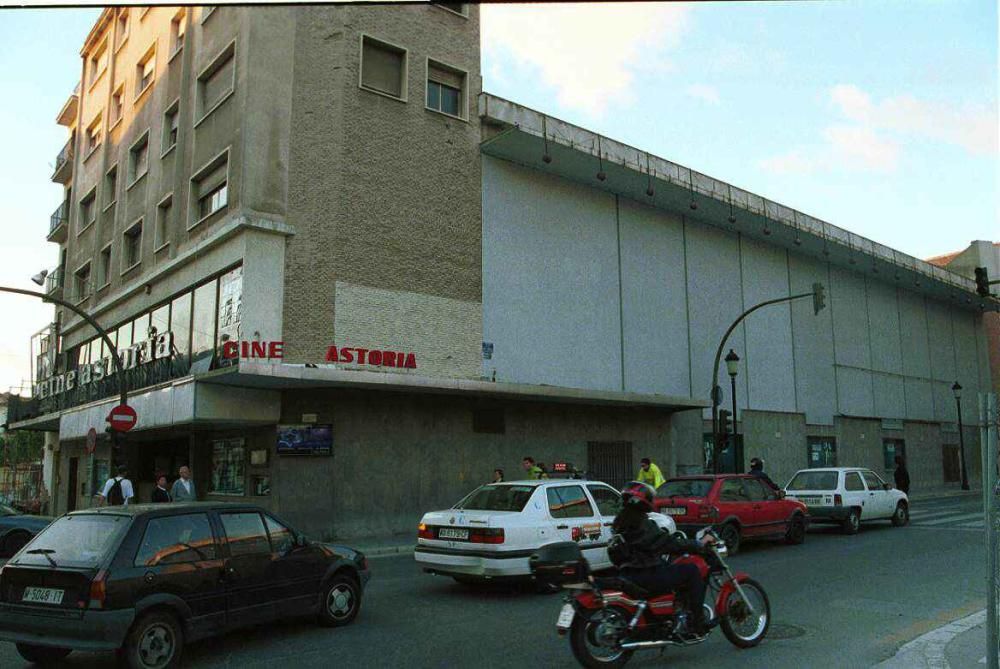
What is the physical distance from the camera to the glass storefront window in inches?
814

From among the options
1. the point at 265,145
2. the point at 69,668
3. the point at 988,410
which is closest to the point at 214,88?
the point at 265,145

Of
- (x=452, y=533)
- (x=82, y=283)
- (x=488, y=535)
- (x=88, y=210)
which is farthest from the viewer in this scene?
(x=88, y=210)

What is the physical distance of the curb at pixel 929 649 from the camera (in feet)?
21.5

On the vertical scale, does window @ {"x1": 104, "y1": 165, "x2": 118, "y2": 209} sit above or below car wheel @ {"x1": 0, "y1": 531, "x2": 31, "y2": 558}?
above

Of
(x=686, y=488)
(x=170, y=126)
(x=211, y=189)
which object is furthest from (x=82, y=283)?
(x=686, y=488)

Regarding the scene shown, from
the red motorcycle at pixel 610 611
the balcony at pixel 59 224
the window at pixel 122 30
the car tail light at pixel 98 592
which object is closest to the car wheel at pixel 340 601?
the car tail light at pixel 98 592

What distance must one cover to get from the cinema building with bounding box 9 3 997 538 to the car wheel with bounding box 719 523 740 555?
803cm

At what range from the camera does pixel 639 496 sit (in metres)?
7.02

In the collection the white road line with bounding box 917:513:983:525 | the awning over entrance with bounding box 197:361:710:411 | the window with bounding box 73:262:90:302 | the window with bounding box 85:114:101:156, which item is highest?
the window with bounding box 85:114:101:156

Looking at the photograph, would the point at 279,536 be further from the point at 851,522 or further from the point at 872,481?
the point at 872,481

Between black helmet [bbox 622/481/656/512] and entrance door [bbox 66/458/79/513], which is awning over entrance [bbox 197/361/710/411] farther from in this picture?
entrance door [bbox 66/458/79/513]

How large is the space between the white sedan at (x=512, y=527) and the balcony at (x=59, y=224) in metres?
34.0

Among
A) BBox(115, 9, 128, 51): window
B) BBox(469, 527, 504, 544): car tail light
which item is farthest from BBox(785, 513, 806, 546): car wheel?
BBox(115, 9, 128, 51): window

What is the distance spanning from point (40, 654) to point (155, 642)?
4.65 ft
